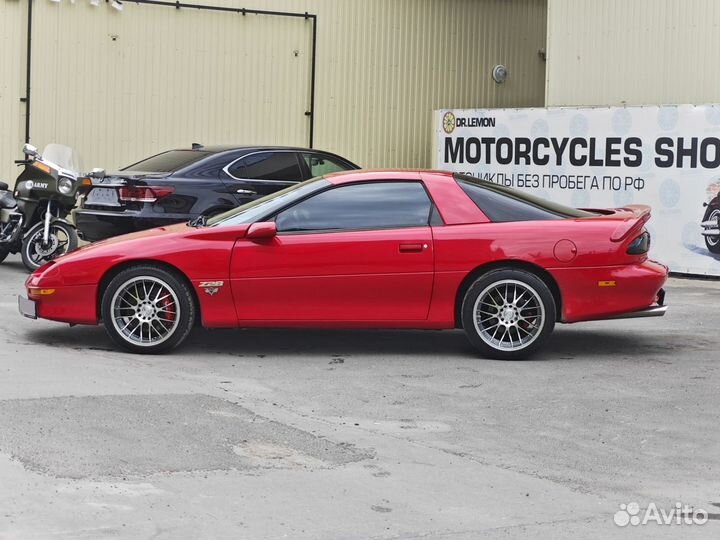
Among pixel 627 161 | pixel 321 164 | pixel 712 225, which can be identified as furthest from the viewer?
pixel 627 161

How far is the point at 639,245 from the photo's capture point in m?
9.70

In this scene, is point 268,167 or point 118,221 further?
point 268,167

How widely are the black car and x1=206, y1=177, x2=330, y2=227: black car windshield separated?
422cm

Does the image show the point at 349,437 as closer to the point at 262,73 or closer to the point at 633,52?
the point at 633,52

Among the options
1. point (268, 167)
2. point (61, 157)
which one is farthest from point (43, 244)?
point (268, 167)

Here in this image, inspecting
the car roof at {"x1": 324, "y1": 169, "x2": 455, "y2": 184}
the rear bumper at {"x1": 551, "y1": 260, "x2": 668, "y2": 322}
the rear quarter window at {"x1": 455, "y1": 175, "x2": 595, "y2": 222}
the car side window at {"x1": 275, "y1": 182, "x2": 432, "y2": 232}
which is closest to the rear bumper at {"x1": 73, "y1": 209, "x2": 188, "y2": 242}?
the car roof at {"x1": 324, "y1": 169, "x2": 455, "y2": 184}

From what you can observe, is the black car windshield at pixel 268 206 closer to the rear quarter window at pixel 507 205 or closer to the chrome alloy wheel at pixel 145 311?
the chrome alloy wheel at pixel 145 311

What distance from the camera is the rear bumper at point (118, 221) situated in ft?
45.5

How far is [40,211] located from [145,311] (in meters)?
5.85

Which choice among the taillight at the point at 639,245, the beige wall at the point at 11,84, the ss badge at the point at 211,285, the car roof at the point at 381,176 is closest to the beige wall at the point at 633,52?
the beige wall at the point at 11,84

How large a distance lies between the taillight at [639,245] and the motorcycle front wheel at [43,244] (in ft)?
23.0

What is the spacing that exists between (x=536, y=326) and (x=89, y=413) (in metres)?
3.56

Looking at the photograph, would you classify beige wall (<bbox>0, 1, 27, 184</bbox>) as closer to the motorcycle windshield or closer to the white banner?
the motorcycle windshield

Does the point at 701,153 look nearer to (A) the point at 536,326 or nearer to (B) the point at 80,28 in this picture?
(A) the point at 536,326
